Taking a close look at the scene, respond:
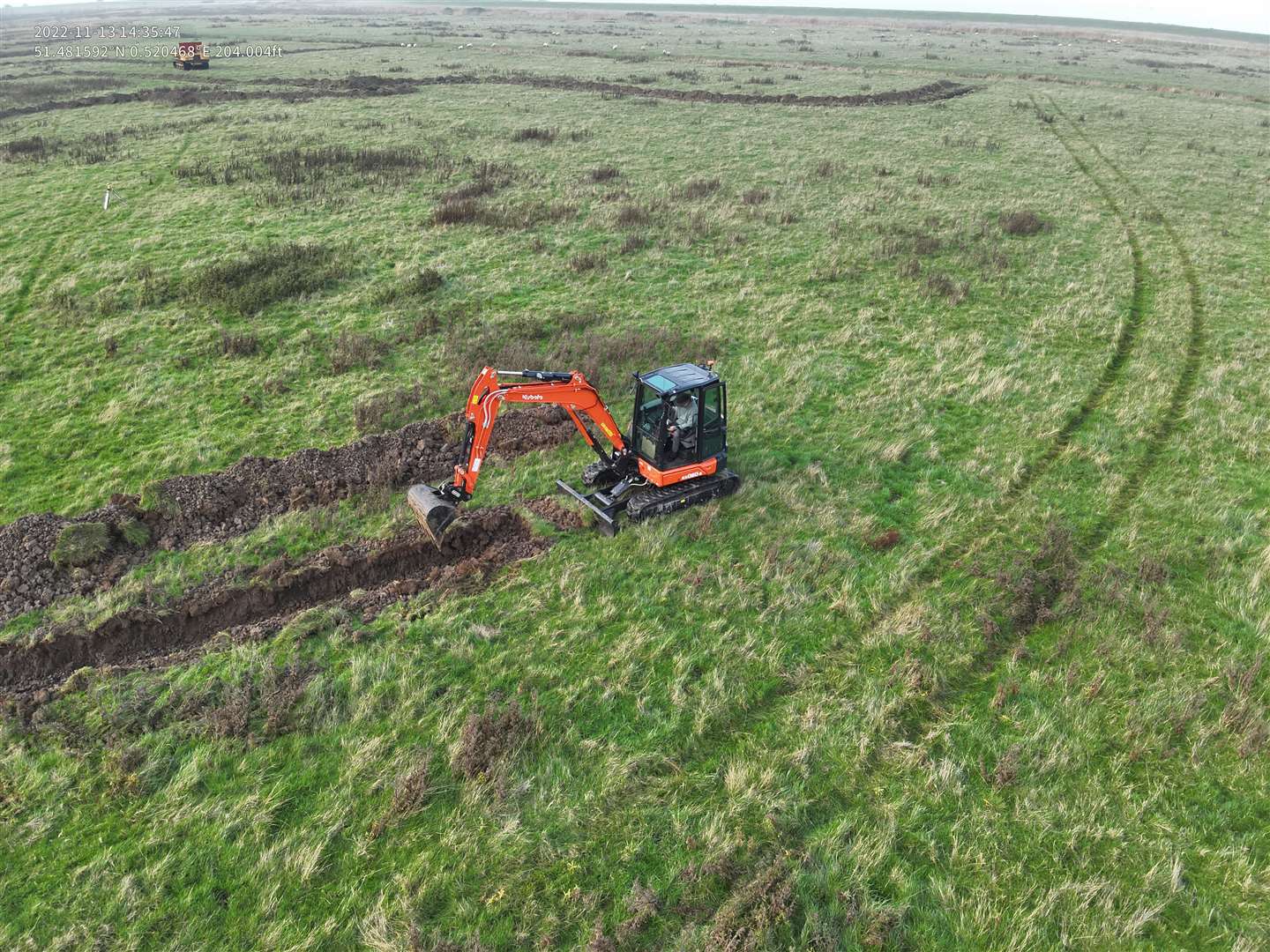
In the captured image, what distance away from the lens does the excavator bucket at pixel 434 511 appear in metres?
13.2

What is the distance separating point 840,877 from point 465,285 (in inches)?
859

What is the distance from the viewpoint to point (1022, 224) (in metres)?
31.3

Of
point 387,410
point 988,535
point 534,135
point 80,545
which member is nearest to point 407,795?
point 80,545

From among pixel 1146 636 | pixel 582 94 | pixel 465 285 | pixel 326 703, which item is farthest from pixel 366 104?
pixel 1146 636

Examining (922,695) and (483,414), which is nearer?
(922,695)

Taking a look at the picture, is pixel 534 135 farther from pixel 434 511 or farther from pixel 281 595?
pixel 281 595

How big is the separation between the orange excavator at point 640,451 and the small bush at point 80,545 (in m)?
5.57

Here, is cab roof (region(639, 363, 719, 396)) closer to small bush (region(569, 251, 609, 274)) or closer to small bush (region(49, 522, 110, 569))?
small bush (region(49, 522, 110, 569))

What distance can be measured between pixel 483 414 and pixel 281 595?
4.78m

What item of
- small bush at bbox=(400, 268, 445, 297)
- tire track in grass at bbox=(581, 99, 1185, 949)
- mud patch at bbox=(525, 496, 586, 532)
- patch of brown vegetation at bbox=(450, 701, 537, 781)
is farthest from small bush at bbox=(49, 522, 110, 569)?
small bush at bbox=(400, 268, 445, 297)

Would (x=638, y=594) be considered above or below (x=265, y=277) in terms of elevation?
below

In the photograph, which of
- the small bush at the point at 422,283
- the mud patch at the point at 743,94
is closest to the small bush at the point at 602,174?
the small bush at the point at 422,283

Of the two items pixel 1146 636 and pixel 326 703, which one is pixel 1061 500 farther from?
pixel 326 703

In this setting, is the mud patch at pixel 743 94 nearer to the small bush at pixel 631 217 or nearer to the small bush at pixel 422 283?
the small bush at pixel 631 217
